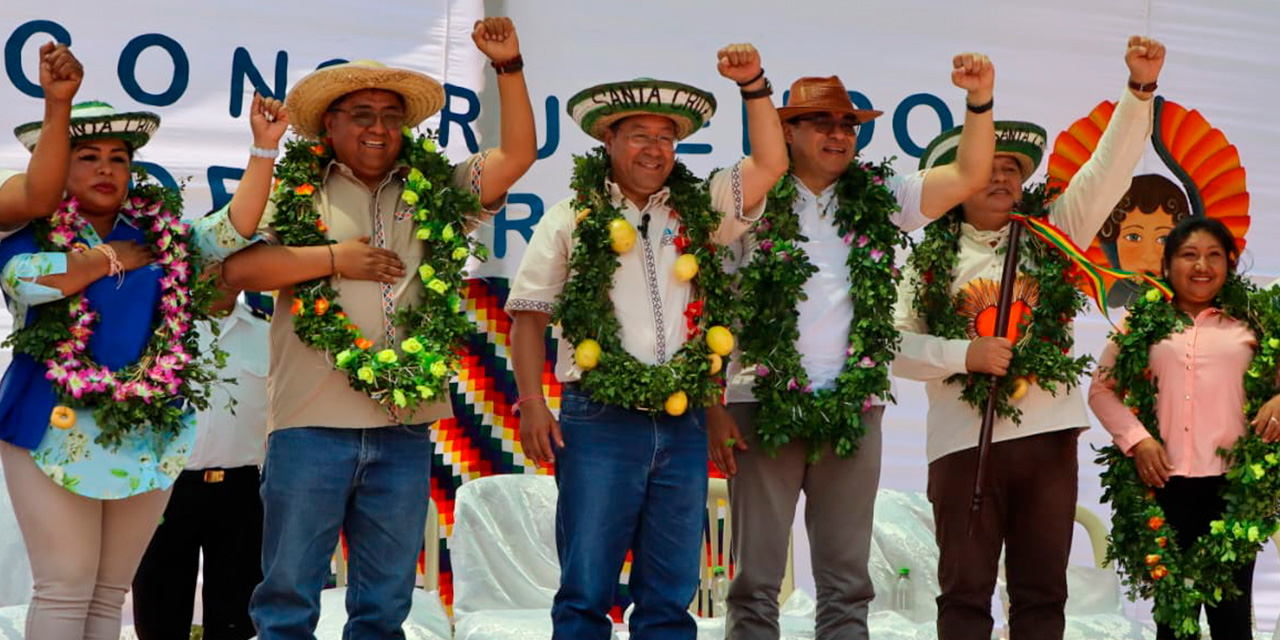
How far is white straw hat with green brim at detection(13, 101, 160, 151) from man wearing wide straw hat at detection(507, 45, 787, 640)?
1096 mm

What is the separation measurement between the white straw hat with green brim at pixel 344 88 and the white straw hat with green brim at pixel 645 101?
17.1 inches

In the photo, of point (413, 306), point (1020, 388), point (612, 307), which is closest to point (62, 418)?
point (413, 306)

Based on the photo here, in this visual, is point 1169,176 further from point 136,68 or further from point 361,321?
point 136,68

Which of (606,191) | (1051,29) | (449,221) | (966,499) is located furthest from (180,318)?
(1051,29)

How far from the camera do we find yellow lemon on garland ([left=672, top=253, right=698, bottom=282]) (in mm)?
4414

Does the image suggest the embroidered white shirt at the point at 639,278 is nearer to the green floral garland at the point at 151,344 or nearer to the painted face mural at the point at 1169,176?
the green floral garland at the point at 151,344

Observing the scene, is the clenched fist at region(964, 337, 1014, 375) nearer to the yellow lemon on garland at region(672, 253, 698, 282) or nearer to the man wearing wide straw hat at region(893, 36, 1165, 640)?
the man wearing wide straw hat at region(893, 36, 1165, 640)

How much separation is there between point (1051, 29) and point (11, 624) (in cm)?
457

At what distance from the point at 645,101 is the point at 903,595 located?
7.78ft

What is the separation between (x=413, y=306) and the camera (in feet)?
14.2

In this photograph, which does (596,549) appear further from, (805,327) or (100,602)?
(100,602)

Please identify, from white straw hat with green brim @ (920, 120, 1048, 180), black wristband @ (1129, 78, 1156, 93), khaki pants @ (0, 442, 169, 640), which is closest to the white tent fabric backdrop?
white straw hat with green brim @ (920, 120, 1048, 180)

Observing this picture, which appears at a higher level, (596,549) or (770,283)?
(770,283)

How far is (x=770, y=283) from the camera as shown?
466 cm
